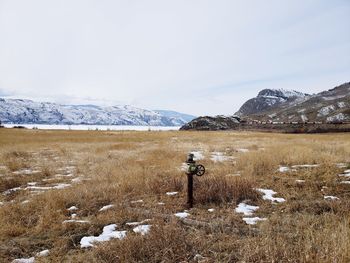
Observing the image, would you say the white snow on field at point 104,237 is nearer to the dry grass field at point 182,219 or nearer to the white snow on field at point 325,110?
the dry grass field at point 182,219

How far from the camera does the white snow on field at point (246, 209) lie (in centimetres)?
738

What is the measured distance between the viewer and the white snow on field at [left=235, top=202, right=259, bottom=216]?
7377 mm

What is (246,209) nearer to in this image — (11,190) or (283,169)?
(283,169)

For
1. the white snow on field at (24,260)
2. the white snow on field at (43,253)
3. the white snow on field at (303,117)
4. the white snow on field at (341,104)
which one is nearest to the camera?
the white snow on field at (24,260)

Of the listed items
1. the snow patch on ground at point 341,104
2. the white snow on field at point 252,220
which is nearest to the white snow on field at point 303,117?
the snow patch on ground at point 341,104

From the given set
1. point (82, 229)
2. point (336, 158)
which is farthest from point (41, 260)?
point (336, 158)

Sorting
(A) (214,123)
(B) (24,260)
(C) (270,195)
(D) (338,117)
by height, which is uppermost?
(D) (338,117)

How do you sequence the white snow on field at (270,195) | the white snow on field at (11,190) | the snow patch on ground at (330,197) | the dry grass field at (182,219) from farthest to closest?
the white snow on field at (11,190)
the white snow on field at (270,195)
the snow patch on ground at (330,197)
the dry grass field at (182,219)

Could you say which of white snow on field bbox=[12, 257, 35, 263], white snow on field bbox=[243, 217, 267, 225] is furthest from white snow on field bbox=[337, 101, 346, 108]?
white snow on field bbox=[12, 257, 35, 263]

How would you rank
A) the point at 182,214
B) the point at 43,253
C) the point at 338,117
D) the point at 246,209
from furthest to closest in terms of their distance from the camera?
1. the point at 338,117
2. the point at 246,209
3. the point at 182,214
4. the point at 43,253

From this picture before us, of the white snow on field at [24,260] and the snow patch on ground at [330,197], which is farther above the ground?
the snow patch on ground at [330,197]

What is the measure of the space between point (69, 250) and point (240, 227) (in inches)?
123

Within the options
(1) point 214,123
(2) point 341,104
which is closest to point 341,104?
(2) point 341,104

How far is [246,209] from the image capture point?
765cm
